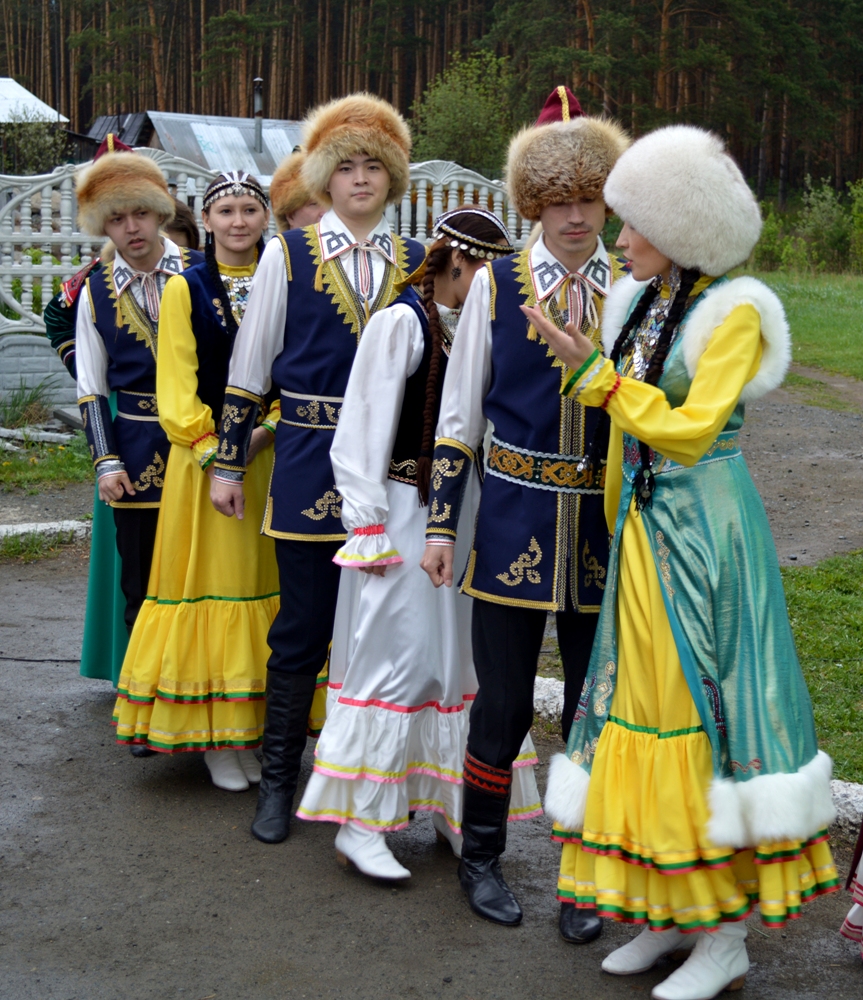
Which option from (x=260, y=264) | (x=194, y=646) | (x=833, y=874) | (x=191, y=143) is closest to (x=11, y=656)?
(x=194, y=646)

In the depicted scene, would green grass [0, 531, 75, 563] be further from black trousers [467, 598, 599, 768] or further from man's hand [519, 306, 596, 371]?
man's hand [519, 306, 596, 371]

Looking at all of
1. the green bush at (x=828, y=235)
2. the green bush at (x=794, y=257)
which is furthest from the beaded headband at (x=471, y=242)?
the green bush at (x=828, y=235)

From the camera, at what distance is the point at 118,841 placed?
11.6 feet

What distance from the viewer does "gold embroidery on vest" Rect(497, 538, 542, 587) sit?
2.93 meters

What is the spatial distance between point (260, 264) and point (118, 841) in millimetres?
1710

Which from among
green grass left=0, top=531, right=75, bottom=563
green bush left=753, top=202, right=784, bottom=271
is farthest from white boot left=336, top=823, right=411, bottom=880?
green bush left=753, top=202, right=784, bottom=271

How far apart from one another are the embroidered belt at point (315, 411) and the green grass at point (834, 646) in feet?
6.27

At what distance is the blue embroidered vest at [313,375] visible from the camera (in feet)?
11.4

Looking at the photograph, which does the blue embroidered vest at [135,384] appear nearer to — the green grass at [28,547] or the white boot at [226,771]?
the white boot at [226,771]

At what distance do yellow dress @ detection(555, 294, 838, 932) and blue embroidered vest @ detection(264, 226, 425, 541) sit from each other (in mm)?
1028

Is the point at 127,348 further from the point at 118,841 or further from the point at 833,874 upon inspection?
the point at 833,874

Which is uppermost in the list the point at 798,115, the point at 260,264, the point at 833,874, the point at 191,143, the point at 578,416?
the point at 798,115

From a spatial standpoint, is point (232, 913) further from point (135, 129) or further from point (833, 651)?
point (135, 129)

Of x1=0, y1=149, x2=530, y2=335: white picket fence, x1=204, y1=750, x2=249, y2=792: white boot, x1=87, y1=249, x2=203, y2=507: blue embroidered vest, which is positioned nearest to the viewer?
x1=204, y1=750, x2=249, y2=792: white boot
